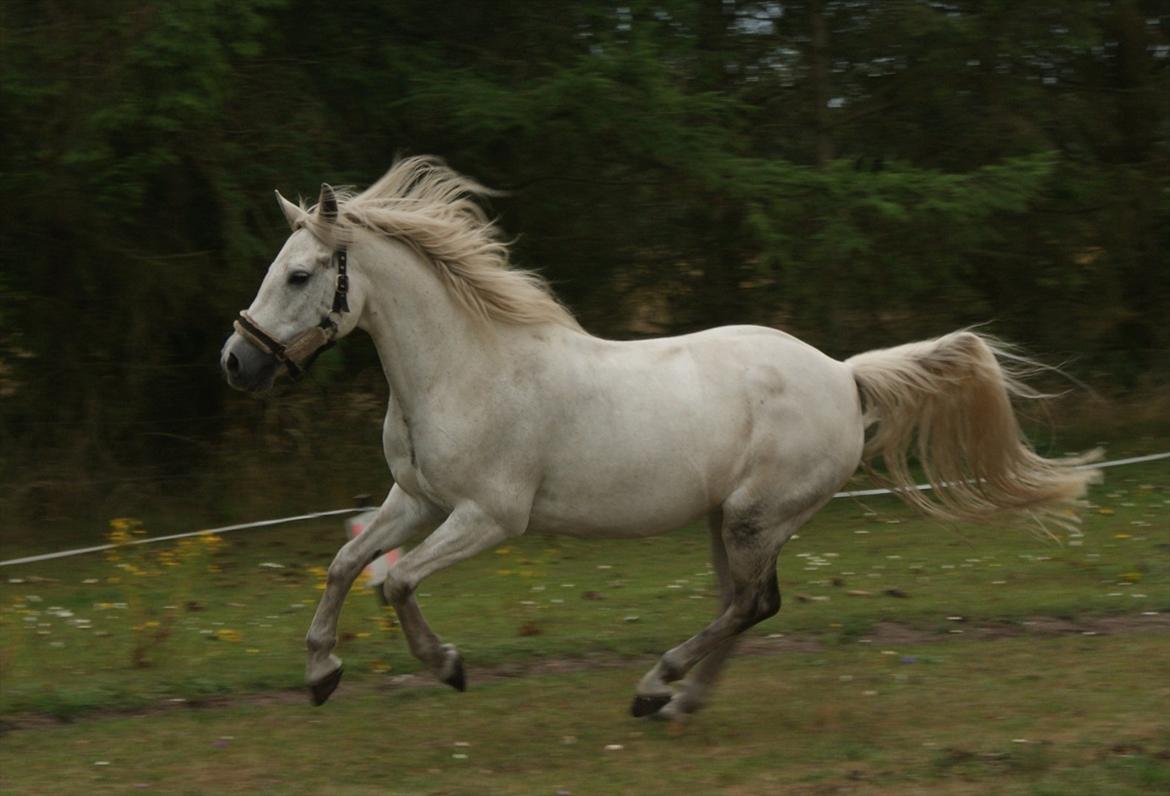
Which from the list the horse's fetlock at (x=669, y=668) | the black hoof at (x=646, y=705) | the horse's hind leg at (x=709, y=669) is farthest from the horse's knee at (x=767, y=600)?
the black hoof at (x=646, y=705)

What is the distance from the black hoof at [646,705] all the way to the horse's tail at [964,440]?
1472mm

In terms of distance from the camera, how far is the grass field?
18.3ft

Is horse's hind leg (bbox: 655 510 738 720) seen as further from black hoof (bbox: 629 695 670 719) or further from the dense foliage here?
the dense foliage

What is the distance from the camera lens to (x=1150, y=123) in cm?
1482

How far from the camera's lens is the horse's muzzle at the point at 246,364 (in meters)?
5.72

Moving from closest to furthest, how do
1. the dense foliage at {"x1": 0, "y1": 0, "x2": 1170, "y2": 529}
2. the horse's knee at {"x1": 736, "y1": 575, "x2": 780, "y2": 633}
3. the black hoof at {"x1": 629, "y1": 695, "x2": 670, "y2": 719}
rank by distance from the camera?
the black hoof at {"x1": 629, "y1": 695, "x2": 670, "y2": 719}, the horse's knee at {"x1": 736, "y1": 575, "x2": 780, "y2": 633}, the dense foliage at {"x1": 0, "y1": 0, "x2": 1170, "y2": 529}

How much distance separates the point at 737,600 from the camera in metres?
6.41

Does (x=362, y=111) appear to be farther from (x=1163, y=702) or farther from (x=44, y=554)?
(x=1163, y=702)

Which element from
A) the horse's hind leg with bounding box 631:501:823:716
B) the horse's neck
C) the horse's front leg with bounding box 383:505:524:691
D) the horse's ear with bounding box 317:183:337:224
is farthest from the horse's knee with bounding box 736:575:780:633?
the horse's ear with bounding box 317:183:337:224

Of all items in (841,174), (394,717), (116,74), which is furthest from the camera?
(841,174)

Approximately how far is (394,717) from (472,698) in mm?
431

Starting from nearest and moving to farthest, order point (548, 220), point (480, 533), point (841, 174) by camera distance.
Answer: point (480, 533) → point (841, 174) → point (548, 220)

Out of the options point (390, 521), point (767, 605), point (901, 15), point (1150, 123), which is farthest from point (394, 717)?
point (1150, 123)

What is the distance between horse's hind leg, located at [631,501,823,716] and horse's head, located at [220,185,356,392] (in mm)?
1803
